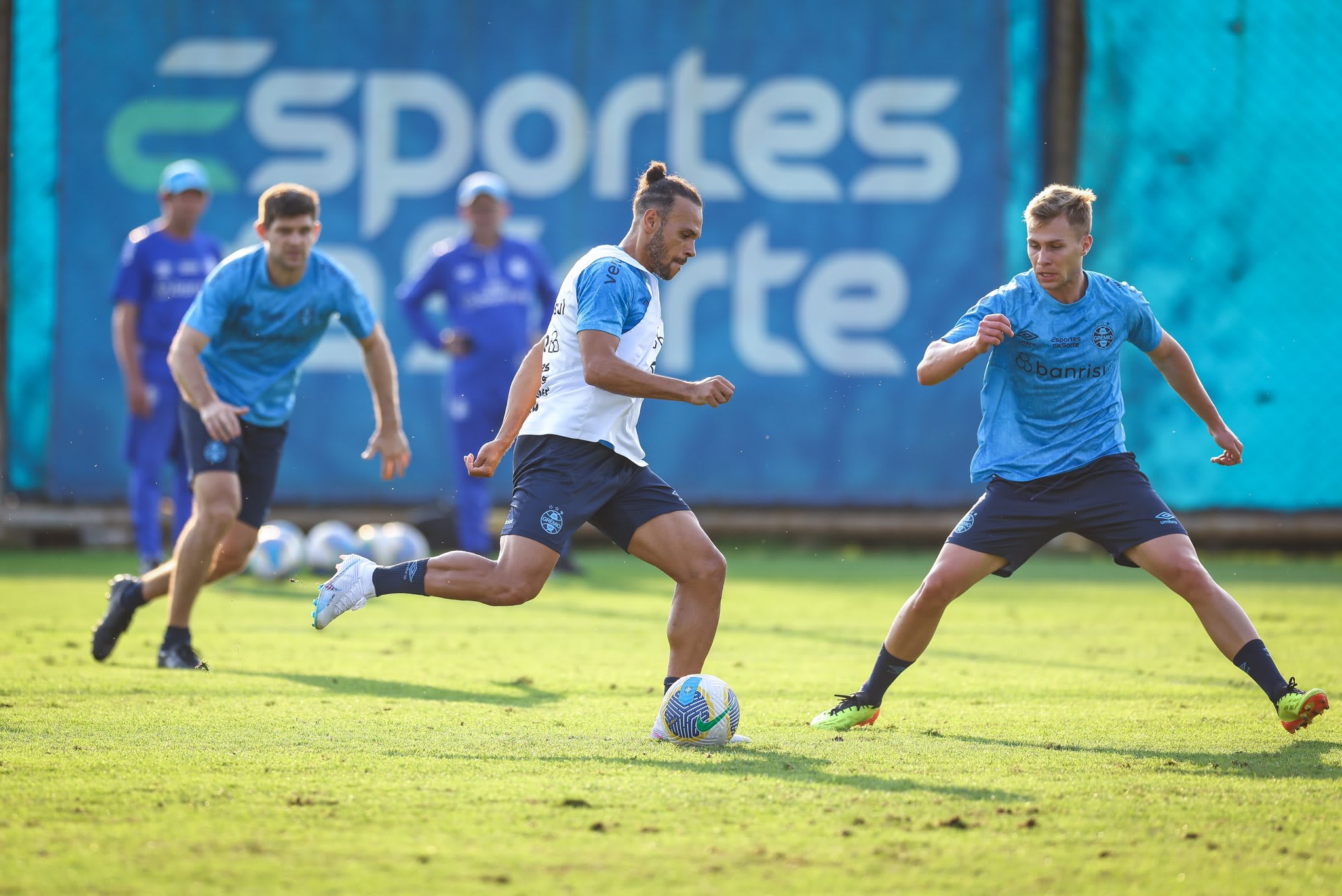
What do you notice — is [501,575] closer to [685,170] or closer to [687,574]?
[687,574]

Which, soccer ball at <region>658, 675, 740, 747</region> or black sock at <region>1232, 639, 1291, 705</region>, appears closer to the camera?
soccer ball at <region>658, 675, 740, 747</region>

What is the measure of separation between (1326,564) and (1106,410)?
8.43m

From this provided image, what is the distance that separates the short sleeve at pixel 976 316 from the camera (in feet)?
17.6

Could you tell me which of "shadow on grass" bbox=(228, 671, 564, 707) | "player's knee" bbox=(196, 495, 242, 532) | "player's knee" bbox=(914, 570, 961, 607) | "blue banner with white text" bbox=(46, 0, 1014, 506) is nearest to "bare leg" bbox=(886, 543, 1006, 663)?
"player's knee" bbox=(914, 570, 961, 607)

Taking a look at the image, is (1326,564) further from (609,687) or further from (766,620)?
(609,687)

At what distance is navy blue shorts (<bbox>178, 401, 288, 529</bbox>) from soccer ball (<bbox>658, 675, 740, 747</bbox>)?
2.73 meters

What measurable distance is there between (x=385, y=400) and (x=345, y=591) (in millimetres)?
1878

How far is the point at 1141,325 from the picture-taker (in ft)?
18.2

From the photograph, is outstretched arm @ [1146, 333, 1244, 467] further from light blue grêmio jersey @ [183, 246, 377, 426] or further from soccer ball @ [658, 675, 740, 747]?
light blue grêmio jersey @ [183, 246, 377, 426]

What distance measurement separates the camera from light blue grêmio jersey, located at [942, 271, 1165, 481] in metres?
→ 5.46

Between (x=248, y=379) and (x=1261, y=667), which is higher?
(x=248, y=379)

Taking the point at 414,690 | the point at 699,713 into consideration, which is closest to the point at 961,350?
the point at 699,713

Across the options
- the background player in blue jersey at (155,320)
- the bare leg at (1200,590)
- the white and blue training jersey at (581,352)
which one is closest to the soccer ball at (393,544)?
the background player in blue jersey at (155,320)

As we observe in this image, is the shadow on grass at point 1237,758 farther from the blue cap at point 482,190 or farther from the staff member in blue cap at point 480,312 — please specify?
the blue cap at point 482,190
